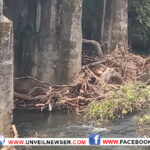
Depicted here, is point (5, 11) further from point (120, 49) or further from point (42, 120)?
point (120, 49)

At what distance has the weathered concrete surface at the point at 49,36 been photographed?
60.9 ft

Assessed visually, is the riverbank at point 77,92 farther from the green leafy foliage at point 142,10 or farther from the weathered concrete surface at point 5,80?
the green leafy foliage at point 142,10

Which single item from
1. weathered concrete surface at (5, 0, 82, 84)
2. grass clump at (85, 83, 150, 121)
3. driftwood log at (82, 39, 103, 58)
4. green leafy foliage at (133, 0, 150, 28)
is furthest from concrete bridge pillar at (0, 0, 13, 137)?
green leafy foliage at (133, 0, 150, 28)

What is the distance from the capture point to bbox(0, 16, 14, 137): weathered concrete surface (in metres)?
11.7

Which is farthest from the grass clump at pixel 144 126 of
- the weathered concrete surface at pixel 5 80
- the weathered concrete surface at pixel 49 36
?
the weathered concrete surface at pixel 49 36

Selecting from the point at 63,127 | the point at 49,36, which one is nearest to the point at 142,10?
the point at 49,36

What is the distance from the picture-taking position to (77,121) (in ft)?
52.9

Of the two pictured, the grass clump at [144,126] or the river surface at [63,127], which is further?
the river surface at [63,127]

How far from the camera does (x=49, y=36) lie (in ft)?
61.0

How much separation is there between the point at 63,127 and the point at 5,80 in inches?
173

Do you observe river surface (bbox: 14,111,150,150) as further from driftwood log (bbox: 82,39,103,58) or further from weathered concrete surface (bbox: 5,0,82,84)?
driftwood log (bbox: 82,39,103,58)

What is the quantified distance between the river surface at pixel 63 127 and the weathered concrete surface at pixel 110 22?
7815 mm

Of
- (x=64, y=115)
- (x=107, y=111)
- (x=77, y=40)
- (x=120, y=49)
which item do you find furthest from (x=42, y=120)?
(x=120, y=49)

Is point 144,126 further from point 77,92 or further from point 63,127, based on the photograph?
A: point 77,92
